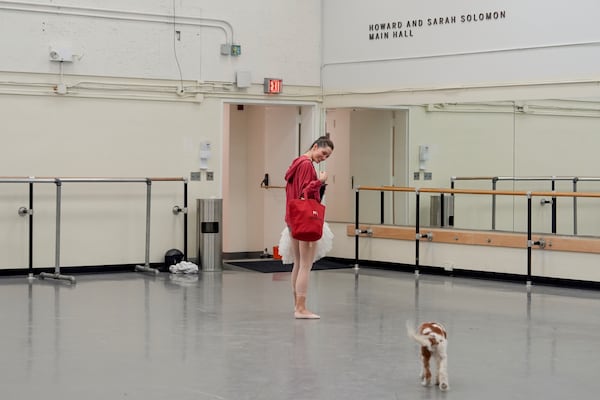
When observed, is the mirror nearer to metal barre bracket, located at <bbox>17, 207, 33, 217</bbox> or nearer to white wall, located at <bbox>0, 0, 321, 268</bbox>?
white wall, located at <bbox>0, 0, 321, 268</bbox>

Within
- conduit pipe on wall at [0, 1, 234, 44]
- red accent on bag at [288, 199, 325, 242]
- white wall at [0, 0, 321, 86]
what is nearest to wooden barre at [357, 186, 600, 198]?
white wall at [0, 0, 321, 86]

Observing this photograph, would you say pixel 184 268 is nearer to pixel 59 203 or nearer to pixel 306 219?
pixel 59 203

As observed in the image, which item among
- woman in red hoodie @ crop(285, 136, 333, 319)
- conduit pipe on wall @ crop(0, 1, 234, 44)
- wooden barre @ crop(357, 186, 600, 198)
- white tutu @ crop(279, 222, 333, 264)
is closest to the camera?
woman in red hoodie @ crop(285, 136, 333, 319)

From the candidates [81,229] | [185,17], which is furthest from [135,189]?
[185,17]

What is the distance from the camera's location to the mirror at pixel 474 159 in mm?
10164

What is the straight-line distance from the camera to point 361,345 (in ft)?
22.4

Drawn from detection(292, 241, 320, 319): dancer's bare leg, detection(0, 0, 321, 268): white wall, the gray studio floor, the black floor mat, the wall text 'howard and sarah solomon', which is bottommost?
the gray studio floor

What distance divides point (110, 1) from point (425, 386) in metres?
7.58

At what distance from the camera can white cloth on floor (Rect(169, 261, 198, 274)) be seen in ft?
37.4

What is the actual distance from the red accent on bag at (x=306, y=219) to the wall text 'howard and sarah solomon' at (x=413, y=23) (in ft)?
14.7

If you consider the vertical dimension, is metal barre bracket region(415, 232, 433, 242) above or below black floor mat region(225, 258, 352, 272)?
above

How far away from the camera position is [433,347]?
5.35 m

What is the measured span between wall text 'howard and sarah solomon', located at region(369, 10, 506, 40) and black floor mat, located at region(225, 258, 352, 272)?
10.3 ft

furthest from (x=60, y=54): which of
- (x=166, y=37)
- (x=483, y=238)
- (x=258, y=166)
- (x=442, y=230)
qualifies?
(x=483, y=238)
